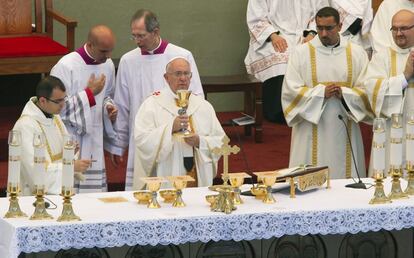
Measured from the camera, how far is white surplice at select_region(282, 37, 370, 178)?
11.4 metres

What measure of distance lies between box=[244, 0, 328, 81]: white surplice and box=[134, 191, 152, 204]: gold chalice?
4607mm

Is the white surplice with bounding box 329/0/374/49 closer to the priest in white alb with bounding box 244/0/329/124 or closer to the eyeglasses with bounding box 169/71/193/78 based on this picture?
the priest in white alb with bounding box 244/0/329/124

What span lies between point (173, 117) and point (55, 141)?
3.31 feet

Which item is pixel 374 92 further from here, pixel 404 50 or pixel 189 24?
pixel 189 24

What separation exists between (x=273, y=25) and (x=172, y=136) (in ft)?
11.3

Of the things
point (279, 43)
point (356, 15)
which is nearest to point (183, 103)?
point (279, 43)

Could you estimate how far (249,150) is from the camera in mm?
13133

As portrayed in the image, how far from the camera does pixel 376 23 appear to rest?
1187 cm

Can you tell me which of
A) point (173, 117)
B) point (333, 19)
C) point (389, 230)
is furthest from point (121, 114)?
point (389, 230)

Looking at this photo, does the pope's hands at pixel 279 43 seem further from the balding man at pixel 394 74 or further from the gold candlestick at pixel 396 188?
the gold candlestick at pixel 396 188

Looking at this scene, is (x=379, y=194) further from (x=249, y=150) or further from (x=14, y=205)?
(x=249, y=150)

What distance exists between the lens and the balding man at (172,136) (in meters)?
10.5

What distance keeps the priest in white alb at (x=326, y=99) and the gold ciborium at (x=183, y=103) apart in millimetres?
1282

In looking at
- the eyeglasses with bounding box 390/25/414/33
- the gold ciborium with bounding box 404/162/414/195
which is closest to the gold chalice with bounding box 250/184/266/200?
the gold ciborium with bounding box 404/162/414/195
